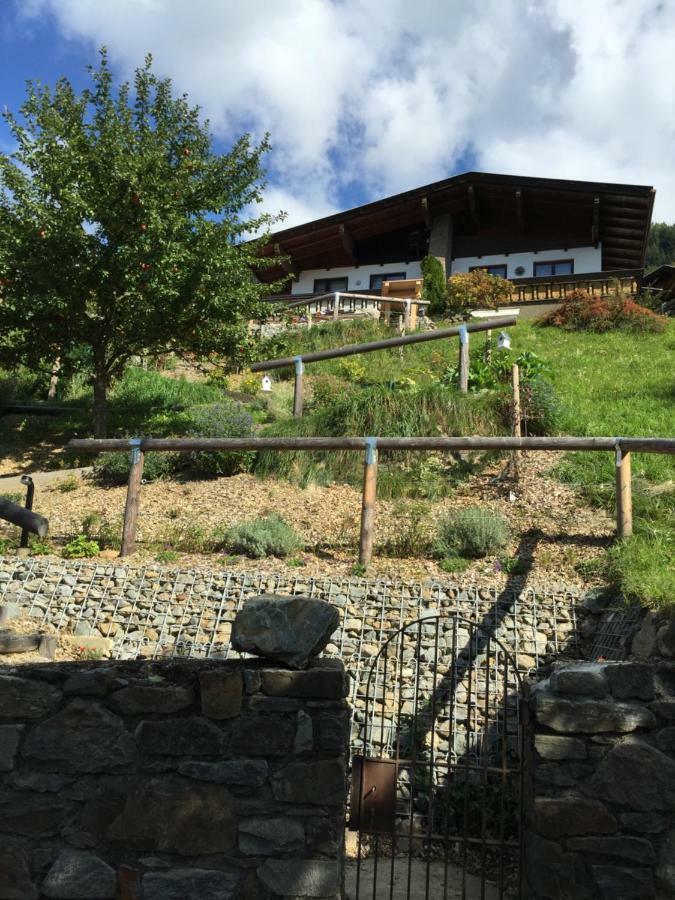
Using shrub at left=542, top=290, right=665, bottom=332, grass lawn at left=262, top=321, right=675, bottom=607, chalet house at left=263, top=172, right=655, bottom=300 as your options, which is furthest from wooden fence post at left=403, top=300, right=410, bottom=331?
chalet house at left=263, top=172, right=655, bottom=300

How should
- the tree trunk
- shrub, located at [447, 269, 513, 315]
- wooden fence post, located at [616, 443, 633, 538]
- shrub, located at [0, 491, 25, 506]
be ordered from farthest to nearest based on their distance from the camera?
shrub, located at [447, 269, 513, 315], the tree trunk, shrub, located at [0, 491, 25, 506], wooden fence post, located at [616, 443, 633, 538]

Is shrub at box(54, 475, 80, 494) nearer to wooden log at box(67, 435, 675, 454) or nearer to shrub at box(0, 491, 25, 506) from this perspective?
shrub at box(0, 491, 25, 506)

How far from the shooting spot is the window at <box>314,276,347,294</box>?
2673cm

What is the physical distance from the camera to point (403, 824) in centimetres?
455

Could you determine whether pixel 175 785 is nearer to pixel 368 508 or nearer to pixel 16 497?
pixel 368 508

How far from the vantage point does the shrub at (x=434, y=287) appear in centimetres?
1980

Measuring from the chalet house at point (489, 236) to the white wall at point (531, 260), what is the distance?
33 mm

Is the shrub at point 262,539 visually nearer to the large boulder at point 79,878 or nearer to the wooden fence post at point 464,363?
the large boulder at point 79,878

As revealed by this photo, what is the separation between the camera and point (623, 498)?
6352mm

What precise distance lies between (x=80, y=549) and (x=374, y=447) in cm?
324

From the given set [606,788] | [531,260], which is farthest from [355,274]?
[606,788]

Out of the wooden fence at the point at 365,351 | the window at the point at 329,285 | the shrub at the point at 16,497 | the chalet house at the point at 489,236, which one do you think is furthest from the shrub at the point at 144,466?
→ the window at the point at 329,285

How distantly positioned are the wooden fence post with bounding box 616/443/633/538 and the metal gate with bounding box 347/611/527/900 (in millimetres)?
1782

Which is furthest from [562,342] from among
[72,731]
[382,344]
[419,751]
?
A: [72,731]
